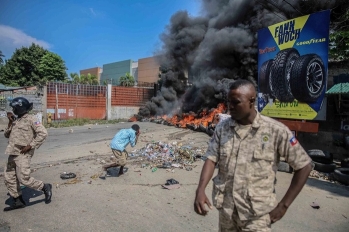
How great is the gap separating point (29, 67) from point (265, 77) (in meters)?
33.1

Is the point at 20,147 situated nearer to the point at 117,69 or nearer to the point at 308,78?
the point at 308,78

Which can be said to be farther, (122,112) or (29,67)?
(29,67)

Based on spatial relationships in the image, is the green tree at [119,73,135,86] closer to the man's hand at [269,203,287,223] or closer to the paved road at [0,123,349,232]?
the paved road at [0,123,349,232]

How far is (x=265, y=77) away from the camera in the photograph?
7.36m

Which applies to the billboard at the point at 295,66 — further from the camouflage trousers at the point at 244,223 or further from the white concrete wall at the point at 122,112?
the white concrete wall at the point at 122,112

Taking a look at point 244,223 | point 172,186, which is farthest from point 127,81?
point 244,223

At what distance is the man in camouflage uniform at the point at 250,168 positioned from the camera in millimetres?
1646

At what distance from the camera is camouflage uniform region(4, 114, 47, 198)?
371 centimetres

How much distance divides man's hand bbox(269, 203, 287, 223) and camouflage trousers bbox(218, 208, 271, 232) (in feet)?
0.09

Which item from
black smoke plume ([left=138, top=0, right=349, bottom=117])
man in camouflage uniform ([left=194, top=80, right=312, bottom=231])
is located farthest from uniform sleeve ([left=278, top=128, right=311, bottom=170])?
black smoke plume ([left=138, top=0, right=349, bottom=117])

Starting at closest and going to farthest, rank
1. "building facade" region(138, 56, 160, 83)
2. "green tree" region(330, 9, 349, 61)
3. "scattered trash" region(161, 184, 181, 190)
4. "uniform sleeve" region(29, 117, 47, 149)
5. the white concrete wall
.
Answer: "uniform sleeve" region(29, 117, 47, 149) → "scattered trash" region(161, 184, 181, 190) → "green tree" region(330, 9, 349, 61) → the white concrete wall → "building facade" region(138, 56, 160, 83)

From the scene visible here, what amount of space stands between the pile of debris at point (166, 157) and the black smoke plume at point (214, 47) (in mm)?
9767

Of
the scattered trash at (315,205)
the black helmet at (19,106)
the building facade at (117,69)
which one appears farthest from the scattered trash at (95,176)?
the building facade at (117,69)

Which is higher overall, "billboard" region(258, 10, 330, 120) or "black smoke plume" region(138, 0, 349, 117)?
"black smoke plume" region(138, 0, 349, 117)
